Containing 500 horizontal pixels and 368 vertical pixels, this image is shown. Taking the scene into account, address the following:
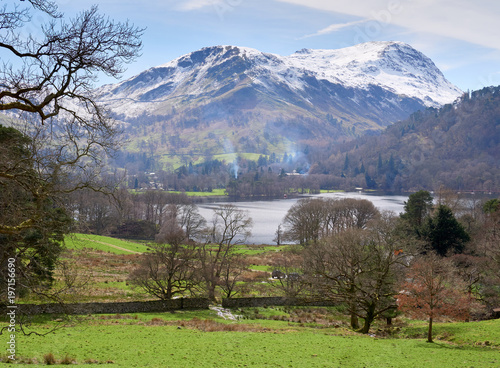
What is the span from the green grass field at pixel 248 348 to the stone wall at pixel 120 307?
3.44 meters

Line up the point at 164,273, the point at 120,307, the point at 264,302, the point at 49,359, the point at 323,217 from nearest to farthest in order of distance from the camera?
the point at 49,359
the point at 120,307
the point at 164,273
the point at 264,302
the point at 323,217


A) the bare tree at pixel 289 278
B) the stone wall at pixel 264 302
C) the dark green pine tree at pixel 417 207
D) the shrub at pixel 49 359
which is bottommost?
the stone wall at pixel 264 302

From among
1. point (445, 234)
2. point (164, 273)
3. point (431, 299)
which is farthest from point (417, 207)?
point (431, 299)

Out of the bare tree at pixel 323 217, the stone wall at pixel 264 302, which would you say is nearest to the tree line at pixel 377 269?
the bare tree at pixel 323 217

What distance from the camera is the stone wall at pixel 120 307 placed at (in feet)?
96.8

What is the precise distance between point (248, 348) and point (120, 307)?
1632 centimetres

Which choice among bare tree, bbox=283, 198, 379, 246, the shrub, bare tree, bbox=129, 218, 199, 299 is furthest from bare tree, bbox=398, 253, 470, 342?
bare tree, bbox=283, 198, 379, 246

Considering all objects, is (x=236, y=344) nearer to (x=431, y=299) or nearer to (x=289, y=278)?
(x=431, y=299)

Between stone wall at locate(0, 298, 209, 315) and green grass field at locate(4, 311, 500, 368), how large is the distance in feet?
11.3

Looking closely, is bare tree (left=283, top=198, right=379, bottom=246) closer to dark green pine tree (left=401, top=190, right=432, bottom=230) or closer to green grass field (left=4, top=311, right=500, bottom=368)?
dark green pine tree (left=401, top=190, right=432, bottom=230)

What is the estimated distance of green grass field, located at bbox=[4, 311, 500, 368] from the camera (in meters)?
18.4

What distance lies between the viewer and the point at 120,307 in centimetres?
3369

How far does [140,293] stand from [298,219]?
57558 millimetres

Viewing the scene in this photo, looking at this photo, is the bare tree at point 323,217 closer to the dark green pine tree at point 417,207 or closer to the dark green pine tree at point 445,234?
the dark green pine tree at point 417,207
